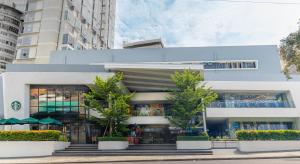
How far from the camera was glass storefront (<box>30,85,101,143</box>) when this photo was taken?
2622 centimetres

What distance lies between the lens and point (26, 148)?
20.3 metres

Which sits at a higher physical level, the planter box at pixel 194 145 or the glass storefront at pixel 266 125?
the glass storefront at pixel 266 125

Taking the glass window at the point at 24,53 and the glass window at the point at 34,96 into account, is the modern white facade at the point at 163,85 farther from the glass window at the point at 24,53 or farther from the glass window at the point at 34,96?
the glass window at the point at 24,53

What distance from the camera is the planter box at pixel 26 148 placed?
65.7 feet

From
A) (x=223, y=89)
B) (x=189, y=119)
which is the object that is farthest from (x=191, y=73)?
(x=223, y=89)

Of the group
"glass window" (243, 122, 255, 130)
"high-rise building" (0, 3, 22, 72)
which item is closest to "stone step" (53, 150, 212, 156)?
"glass window" (243, 122, 255, 130)

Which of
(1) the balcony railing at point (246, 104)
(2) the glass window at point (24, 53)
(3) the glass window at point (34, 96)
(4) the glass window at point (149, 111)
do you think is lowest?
(4) the glass window at point (149, 111)

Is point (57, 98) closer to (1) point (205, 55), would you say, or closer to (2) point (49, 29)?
(1) point (205, 55)

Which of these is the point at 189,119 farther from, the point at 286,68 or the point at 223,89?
the point at 286,68

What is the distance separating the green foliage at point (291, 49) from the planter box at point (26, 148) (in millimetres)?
17179

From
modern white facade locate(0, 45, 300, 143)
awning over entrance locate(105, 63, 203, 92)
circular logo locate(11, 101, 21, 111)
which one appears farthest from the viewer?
modern white facade locate(0, 45, 300, 143)

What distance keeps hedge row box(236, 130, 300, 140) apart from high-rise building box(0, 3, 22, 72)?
2256 inches

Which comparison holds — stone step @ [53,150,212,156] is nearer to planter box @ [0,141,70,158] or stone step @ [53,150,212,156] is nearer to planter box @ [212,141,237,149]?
planter box @ [0,141,70,158]

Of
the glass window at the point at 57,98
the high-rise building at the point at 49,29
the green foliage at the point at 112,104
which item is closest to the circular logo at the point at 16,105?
the glass window at the point at 57,98
